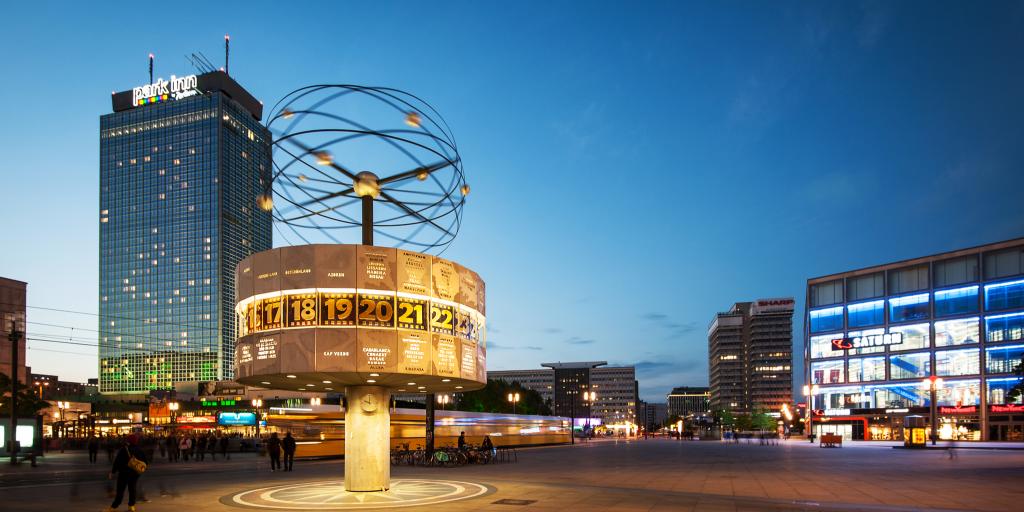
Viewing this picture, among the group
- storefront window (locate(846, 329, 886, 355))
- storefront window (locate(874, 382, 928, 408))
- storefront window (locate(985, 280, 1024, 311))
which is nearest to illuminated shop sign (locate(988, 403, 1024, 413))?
storefront window (locate(874, 382, 928, 408))

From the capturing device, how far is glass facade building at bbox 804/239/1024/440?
343ft

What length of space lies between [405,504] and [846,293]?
4697 inches

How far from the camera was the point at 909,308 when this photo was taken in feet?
384

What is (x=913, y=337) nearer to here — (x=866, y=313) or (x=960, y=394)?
(x=866, y=313)

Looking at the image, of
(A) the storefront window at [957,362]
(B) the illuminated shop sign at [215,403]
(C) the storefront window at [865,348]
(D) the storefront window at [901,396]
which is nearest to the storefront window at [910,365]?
(A) the storefront window at [957,362]

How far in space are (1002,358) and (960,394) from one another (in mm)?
8224

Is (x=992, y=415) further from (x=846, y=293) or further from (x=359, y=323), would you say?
(x=359, y=323)

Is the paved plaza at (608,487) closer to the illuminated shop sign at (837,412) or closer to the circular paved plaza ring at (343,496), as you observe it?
the circular paved plaza ring at (343,496)

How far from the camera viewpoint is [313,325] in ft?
78.3

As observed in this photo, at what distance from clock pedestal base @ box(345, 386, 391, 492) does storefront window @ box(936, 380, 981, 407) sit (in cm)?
10752

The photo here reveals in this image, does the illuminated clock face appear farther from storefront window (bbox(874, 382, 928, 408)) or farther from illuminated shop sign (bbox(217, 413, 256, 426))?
storefront window (bbox(874, 382, 928, 408))

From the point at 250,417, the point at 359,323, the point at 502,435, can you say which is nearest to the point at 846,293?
the point at 502,435

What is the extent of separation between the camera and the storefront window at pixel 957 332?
355 ft

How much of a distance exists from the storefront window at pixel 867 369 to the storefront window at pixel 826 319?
6208 millimetres
